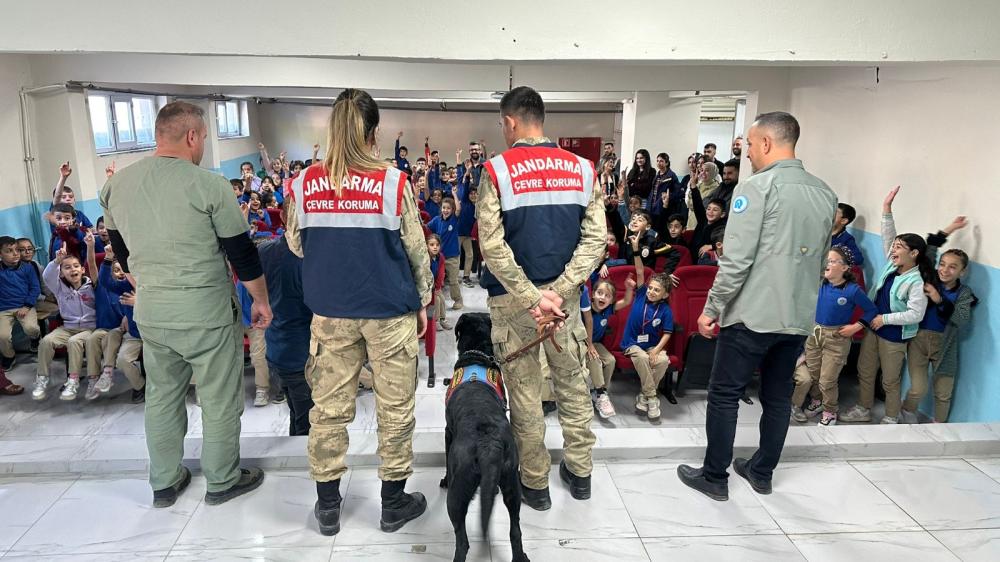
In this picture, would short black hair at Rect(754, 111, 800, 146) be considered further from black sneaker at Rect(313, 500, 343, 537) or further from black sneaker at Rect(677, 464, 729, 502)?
black sneaker at Rect(313, 500, 343, 537)

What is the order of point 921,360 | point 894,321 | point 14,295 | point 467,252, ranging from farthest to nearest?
point 467,252
point 14,295
point 921,360
point 894,321

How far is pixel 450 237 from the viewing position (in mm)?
6176

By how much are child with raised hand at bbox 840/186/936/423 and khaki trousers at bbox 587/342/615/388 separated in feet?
5.08

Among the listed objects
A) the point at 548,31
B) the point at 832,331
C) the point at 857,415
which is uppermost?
the point at 548,31

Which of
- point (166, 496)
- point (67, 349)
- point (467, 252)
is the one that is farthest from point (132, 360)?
point (467, 252)

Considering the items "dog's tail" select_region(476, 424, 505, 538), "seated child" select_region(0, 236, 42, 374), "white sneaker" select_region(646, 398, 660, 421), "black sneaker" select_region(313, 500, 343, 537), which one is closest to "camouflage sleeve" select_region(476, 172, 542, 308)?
"dog's tail" select_region(476, 424, 505, 538)

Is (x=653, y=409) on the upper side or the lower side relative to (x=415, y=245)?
lower

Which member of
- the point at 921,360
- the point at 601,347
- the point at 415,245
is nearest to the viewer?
the point at 415,245

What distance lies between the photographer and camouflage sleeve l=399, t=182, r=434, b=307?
6.67 ft

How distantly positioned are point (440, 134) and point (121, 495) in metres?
12.2

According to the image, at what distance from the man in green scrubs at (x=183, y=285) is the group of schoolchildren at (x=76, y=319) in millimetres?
1945

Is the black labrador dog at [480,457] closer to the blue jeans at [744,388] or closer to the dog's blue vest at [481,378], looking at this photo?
the dog's blue vest at [481,378]

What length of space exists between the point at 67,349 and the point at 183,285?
2.65m

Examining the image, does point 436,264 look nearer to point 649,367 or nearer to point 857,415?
Answer: point 649,367
